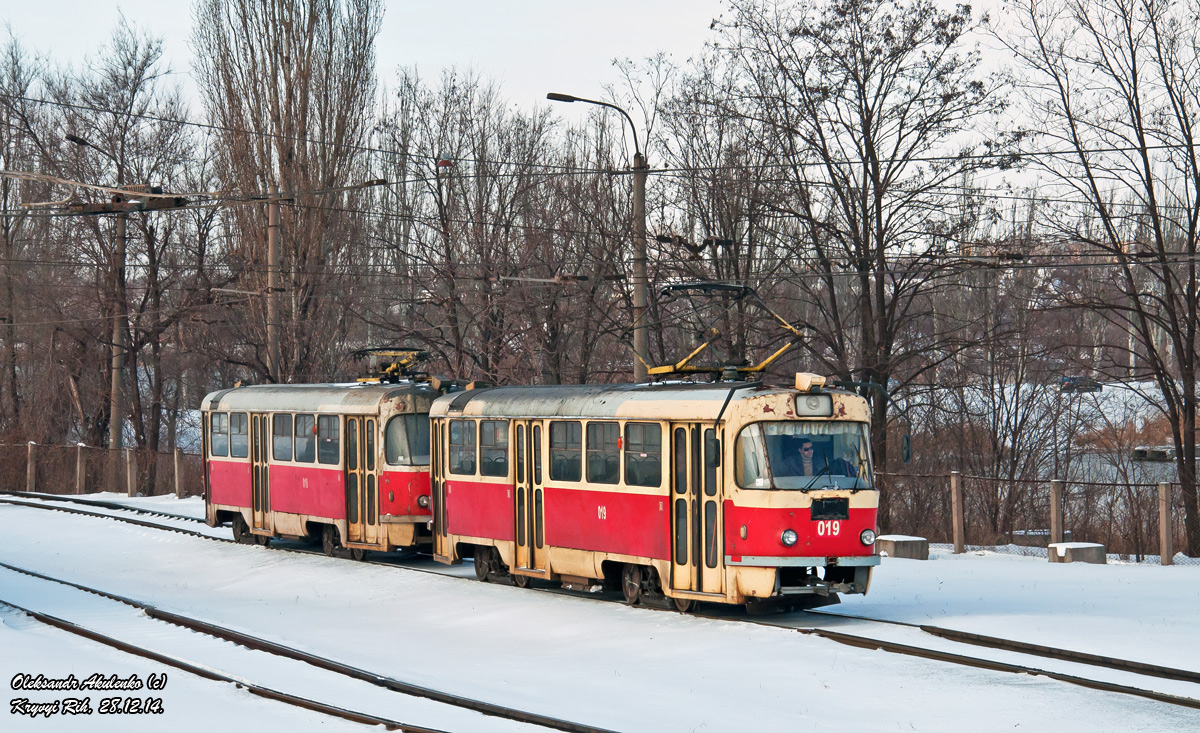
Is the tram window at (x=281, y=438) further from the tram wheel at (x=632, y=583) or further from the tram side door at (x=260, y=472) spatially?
the tram wheel at (x=632, y=583)

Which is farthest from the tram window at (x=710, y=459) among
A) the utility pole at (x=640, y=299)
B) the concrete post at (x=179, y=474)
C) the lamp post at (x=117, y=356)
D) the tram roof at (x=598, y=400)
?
the lamp post at (x=117, y=356)

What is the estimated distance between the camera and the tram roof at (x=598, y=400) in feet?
45.0

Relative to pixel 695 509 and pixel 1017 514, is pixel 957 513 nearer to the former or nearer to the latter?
pixel 695 509

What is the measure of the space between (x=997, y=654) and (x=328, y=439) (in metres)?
12.4

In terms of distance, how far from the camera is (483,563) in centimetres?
1775

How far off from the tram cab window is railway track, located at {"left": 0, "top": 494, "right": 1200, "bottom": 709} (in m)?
6.79

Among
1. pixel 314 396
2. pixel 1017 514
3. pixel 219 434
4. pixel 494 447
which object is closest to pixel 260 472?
pixel 219 434

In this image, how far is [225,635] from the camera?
13.4m

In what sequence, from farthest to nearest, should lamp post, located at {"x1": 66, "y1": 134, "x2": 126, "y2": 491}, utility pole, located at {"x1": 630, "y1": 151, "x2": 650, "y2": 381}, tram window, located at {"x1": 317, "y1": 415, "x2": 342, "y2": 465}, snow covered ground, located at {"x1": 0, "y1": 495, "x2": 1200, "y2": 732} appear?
lamp post, located at {"x1": 66, "y1": 134, "x2": 126, "y2": 491}, tram window, located at {"x1": 317, "y1": 415, "x2": 342, "y2": 465}, utility pole, located at {"x1": 630, "y1": 151, "x2": 650, "y2": 381}, snow covered ground, located at {"x1": 0, "y1": 495, "x2": 1200, "y2": 732}

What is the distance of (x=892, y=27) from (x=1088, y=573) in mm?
12737

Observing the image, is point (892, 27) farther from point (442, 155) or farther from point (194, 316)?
point (194, 316)

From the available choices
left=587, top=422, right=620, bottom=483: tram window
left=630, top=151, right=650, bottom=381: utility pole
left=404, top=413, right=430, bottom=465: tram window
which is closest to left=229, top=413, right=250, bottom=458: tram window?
left=404, top=413, right=430, bottom=465: tram window

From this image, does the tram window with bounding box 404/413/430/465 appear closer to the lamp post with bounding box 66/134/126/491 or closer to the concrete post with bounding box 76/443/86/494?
the lamp post with bounding box 66/134/126/491

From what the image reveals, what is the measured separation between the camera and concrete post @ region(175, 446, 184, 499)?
3488 cm
